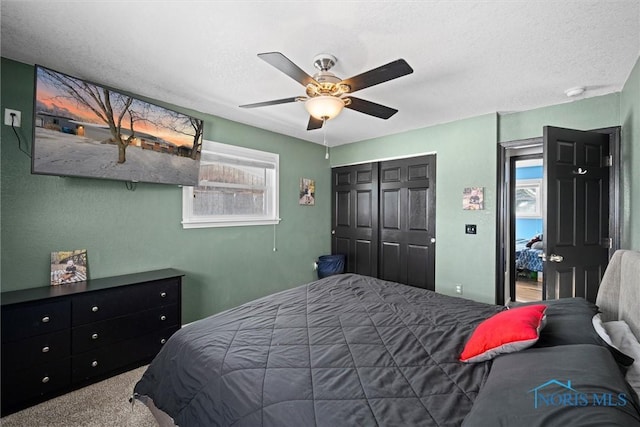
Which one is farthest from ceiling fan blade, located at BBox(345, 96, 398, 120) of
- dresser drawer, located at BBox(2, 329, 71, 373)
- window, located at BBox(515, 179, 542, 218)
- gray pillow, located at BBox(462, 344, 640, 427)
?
window, located at BBox(515, 179, 542, 218)

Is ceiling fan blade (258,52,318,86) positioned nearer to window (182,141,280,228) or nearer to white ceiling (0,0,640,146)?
white ceiling (0,0,640,146)

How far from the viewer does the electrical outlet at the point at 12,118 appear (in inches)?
82.7

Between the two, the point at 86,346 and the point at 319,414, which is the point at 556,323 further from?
the point at 86,346

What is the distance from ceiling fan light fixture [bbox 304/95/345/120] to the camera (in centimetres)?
189

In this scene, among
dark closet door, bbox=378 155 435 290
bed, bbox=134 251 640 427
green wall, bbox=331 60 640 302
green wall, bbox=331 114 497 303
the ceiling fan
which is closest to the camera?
bed, bbox=134 251 640 427

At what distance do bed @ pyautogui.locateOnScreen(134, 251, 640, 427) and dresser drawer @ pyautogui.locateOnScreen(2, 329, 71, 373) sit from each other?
92 centimetres

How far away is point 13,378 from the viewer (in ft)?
6.11

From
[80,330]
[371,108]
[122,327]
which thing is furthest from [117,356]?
[371,108]

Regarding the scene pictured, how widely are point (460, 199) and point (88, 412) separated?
13.0ft

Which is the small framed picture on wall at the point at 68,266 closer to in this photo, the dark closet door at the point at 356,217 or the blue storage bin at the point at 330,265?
the blue storage bin at the point at 330,265

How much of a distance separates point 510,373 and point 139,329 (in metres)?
2.68

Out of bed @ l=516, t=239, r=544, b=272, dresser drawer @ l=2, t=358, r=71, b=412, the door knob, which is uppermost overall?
the door knob

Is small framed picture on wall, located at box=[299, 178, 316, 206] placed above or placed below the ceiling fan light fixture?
below

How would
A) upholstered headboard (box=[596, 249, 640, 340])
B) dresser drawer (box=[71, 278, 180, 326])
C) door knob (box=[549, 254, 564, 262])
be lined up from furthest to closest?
door knob (box=[549, 254, 564, 262]) < dresser drawer (box=[71, 278, 180, 326]) < upholstered headboard (box=[596, 249, 640, 340])
